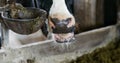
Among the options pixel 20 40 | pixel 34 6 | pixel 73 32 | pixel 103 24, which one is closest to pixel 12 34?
pixel 20 40

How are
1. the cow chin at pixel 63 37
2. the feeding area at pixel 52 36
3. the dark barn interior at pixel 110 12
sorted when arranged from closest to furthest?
1. the feeding area at pixel 52 36
2. the cow chin at pixel 63 37
3. the dark barn interior at pixel 110 12

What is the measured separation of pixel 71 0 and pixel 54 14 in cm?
11

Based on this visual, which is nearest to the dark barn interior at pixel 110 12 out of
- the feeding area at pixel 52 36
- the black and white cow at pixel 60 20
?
the feeding area at pixel 52 36

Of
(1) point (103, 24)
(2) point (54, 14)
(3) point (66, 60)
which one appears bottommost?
(3) point (66, 60)

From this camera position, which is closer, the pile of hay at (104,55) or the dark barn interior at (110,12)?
the pile of hay at (104,55)

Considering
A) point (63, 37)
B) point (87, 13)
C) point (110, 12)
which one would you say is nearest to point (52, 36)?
point (63, 37)

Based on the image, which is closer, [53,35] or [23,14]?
[23,14]

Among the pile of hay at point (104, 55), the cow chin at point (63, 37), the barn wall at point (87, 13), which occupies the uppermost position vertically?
the barn wall at point (87, 13)

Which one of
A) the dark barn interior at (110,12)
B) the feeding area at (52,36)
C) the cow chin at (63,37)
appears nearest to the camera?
the feeding area at (52,36)

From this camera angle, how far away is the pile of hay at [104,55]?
121cm

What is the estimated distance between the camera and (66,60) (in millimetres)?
1256

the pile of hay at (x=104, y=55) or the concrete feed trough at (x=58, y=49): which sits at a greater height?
the concrete feed trough at (x=58, y=49)

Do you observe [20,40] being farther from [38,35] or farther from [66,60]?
[66,60]

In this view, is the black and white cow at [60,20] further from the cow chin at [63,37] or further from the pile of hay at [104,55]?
the pile of hay at [104,55]
